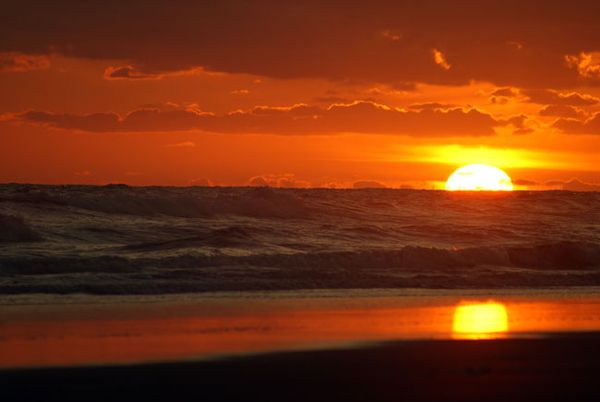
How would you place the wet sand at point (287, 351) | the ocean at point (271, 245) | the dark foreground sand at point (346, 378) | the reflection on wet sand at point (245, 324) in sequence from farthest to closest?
1. the ocean at point (271, 245)
2. the reflection on wet sand at point (245, 324)
3. the wet sand at point (287, 351)
4. the dark foreground sand at point (346, 378)

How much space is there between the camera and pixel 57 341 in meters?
16.5

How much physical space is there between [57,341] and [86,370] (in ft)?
9.28

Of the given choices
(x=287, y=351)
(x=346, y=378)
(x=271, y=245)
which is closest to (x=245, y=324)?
(x=287, y=351)

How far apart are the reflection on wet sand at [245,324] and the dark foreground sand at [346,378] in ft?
3.00

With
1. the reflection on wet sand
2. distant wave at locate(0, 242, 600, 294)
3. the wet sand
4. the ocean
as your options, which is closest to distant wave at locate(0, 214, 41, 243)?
the ocean

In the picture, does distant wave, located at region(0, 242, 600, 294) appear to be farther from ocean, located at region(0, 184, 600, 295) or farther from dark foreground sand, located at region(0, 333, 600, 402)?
dark foreground sand, located at region(0, 333, 600, 402)

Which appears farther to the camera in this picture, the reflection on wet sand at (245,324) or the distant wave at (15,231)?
the distant wave at (15,231)

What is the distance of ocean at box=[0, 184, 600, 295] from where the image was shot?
93.1 feet

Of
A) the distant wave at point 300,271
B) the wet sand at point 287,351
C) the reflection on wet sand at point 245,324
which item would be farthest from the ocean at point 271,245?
the wet sand at point 287,351

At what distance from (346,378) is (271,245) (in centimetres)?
2408

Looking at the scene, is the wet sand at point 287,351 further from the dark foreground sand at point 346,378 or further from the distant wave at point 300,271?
the distant wave at point 300,271

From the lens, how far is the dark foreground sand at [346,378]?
12.3m

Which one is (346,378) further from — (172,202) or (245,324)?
(172,202)

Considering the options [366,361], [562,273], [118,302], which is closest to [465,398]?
[366,361]
